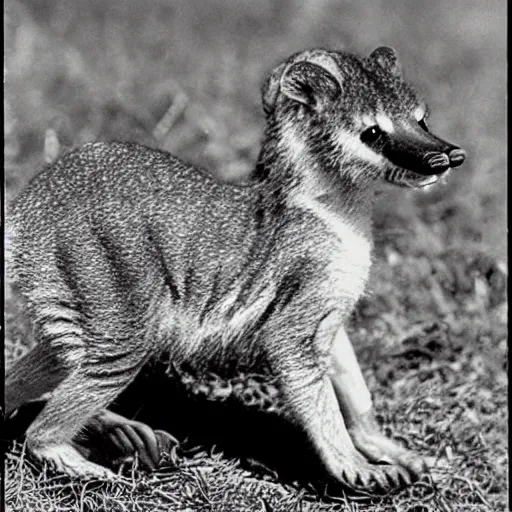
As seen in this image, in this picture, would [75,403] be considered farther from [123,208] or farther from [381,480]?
[381,480]

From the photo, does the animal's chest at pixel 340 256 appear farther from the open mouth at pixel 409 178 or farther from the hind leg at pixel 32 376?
the hind leg at pixel 32 376

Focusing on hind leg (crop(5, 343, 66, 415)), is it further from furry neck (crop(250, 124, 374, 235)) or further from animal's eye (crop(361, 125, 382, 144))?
animal's eye (crop(361, 125, 382, 144))

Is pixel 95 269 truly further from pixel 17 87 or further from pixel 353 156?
pixel 17 87

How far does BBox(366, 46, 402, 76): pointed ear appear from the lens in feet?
11.9

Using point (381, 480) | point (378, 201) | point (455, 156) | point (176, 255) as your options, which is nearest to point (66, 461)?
point (176, 255)

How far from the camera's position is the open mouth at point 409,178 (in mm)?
3467

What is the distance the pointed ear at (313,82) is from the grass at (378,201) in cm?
55

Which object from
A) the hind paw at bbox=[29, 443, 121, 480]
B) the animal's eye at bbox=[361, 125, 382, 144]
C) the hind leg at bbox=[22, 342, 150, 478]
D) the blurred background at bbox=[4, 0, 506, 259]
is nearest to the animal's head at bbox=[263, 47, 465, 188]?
the animal's eye at bbox=[361, 125, 382, 144]

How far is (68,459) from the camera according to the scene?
142 inches

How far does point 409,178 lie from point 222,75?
2663 millimetres

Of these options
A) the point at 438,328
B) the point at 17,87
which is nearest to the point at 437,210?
the point at 438,328

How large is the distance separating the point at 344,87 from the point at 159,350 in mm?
908

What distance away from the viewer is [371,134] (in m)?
3.50

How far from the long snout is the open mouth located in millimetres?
19
